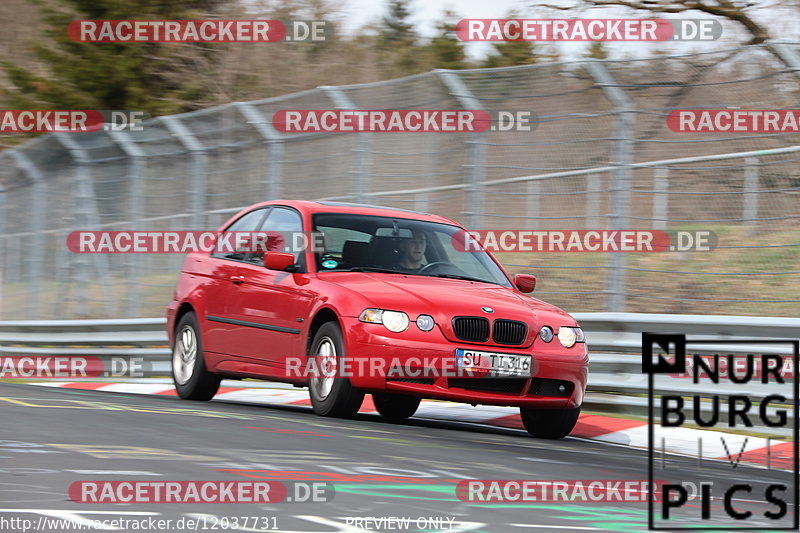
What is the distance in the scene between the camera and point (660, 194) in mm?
11461

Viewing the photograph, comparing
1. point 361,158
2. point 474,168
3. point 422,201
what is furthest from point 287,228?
point 422,201

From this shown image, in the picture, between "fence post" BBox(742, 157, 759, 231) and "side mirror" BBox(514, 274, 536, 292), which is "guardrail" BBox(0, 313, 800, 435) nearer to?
"side mirror" BBox(514, 274, 536, 292)

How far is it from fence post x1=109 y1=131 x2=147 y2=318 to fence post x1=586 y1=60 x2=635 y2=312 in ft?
25.4

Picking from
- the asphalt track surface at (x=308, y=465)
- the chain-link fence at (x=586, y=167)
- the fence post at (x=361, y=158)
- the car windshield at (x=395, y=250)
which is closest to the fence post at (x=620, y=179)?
the chain-link fence at (x=586, y=167)

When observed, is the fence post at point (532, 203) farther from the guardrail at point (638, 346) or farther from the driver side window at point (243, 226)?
the driver side window at point (243, 226)

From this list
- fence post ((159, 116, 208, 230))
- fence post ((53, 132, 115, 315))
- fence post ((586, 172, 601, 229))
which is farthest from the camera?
fence post ((53, 132, 115, 315))

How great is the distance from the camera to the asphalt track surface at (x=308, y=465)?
5324mm

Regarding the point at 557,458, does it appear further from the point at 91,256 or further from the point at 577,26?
the point at 577,26

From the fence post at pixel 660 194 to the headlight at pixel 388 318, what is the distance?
321cm

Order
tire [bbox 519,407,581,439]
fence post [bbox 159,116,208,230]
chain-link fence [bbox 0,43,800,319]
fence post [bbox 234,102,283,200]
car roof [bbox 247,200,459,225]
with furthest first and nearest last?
fence post [bbox 159,116,208,230] < fence post [bbox 234,102,283,200] < chain-link fence [bbox 0,43,800,319] < car roof [bbox 247,200,459,225] < tire [bbox 519,407,581,439]

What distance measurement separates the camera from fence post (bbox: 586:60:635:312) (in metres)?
11.0

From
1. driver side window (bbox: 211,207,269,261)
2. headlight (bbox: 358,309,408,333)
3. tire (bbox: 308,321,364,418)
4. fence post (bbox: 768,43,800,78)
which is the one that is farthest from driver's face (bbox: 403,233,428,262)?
fence post (bbox: 768,43,800,78)

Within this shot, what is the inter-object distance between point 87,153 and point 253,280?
27.5 feet

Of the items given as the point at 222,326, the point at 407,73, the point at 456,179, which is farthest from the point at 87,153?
the point at 407,73
